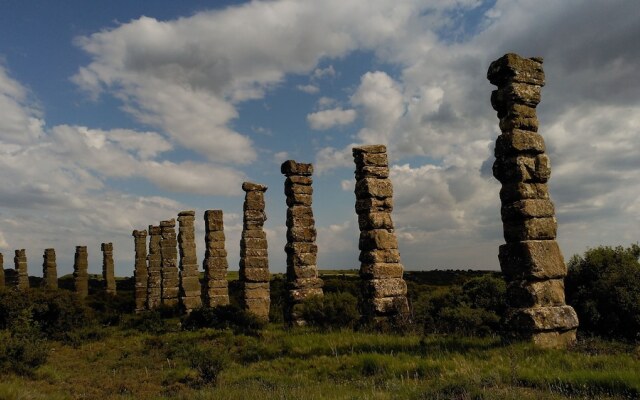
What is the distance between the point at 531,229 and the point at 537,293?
1.46 m

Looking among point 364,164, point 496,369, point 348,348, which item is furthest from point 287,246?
point 496,369

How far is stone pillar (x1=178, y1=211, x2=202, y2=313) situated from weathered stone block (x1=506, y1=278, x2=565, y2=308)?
2184 centimetres

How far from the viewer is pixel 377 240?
17.1m

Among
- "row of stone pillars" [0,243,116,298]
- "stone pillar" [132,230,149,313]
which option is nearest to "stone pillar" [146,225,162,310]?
"stone pillar" [132,230,149,313]

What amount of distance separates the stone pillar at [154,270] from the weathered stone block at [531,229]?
→ 31132 millimetres

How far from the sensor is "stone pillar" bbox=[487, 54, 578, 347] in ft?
36.7

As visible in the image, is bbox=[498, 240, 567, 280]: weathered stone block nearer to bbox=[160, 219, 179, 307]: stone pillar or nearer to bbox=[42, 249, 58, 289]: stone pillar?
bbox=[160, 219, 179, 307]: stone pillar

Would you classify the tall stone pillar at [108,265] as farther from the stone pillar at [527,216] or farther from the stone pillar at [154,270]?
the stone pillar at [527,216]

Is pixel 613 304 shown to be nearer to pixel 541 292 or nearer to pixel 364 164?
pixel 541 292

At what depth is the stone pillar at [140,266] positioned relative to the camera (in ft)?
133

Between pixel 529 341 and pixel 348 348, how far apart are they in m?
4.27

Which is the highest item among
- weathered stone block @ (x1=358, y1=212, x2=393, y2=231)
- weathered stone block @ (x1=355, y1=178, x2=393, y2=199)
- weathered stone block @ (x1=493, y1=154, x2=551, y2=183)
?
weathered stone block @ (x1=355, y1=178, x2=393, y2=199)

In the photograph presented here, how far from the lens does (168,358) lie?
1585 centimetres

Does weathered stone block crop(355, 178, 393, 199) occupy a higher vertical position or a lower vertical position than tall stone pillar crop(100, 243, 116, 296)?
higher
